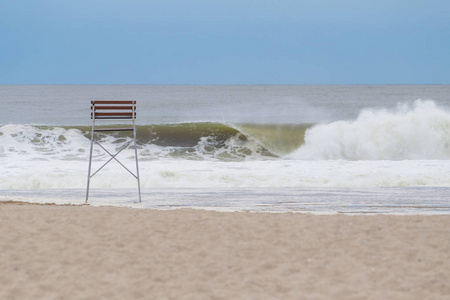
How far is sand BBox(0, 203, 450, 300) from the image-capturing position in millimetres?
4637

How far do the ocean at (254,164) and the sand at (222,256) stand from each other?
2344 millimetres

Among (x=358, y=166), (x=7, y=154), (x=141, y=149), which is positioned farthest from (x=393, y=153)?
(x=7, y=154)

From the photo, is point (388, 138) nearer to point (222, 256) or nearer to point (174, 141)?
point (174, 141)

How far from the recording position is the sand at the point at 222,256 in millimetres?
4637

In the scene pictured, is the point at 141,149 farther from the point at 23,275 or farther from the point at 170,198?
the point at 23,275

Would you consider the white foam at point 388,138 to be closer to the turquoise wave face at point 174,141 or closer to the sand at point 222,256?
the turquoise wave face at point 174,141

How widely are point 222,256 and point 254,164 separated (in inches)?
459

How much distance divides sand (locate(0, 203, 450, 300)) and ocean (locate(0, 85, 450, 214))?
234cm

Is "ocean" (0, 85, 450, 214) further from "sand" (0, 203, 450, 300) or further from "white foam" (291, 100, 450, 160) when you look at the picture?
"sand" (0, 203, 450, 300)

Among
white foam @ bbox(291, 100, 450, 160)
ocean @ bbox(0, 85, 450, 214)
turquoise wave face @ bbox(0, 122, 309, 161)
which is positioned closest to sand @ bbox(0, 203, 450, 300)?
ocean @ bbox(0, 85, 450, 214)

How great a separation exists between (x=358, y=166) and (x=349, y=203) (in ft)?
21.7

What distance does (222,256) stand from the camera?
214 inches

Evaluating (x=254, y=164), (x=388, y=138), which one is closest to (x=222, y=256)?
(x=254, y=164)

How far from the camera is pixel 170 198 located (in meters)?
10.6
